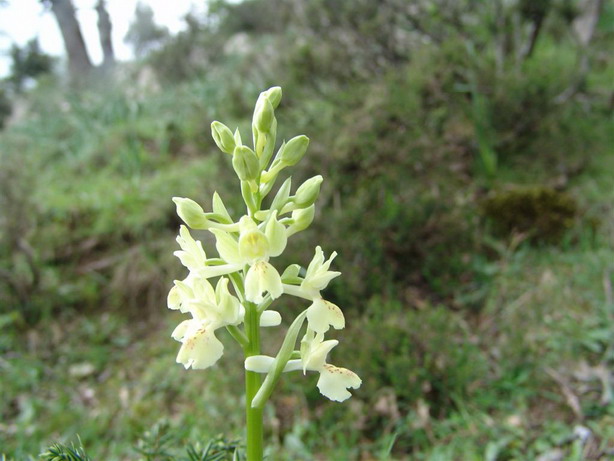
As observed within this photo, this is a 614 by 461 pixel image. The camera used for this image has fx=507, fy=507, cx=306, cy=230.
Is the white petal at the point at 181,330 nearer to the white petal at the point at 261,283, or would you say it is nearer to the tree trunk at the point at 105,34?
the white petal at the point at 261,283

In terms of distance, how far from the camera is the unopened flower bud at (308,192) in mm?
1097

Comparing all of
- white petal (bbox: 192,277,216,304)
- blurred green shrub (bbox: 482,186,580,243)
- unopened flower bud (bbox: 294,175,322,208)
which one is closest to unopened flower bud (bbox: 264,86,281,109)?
unopened flower bud (bbox: 294,175,322,208)

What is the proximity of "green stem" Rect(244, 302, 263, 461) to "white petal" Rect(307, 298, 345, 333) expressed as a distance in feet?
0.37

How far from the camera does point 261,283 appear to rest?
99 cm

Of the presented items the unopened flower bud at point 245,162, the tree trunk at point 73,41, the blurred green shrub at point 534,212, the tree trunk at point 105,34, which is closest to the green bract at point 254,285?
the unopened flower bud at point 245,162

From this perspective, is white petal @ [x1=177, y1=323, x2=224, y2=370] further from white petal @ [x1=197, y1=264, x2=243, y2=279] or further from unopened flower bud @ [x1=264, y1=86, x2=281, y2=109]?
unopened flower bud @ [x1=264, y1=86, x2=281, y2=109]

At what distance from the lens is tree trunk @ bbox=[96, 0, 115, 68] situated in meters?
8.92

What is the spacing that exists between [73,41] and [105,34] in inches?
25.4

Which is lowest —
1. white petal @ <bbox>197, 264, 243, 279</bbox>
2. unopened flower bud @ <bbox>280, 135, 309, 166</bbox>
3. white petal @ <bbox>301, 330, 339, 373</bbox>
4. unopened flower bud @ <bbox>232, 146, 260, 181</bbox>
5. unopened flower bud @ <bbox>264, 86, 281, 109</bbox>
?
white petal @ <bbox>301, 330, 339, 373</bbox>

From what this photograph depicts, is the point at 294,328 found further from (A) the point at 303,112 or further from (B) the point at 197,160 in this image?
(B) the point at 197,160

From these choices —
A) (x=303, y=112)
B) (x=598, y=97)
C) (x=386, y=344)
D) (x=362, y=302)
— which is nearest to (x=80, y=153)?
(x=303, y=112)

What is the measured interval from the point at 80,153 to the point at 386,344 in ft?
17.0

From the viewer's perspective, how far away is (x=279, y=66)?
535 cm

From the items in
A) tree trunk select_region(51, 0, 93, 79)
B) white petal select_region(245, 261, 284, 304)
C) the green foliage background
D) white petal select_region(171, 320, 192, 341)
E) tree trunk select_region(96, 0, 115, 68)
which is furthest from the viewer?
tree trunk select_region(51, 0, 93, 79)
